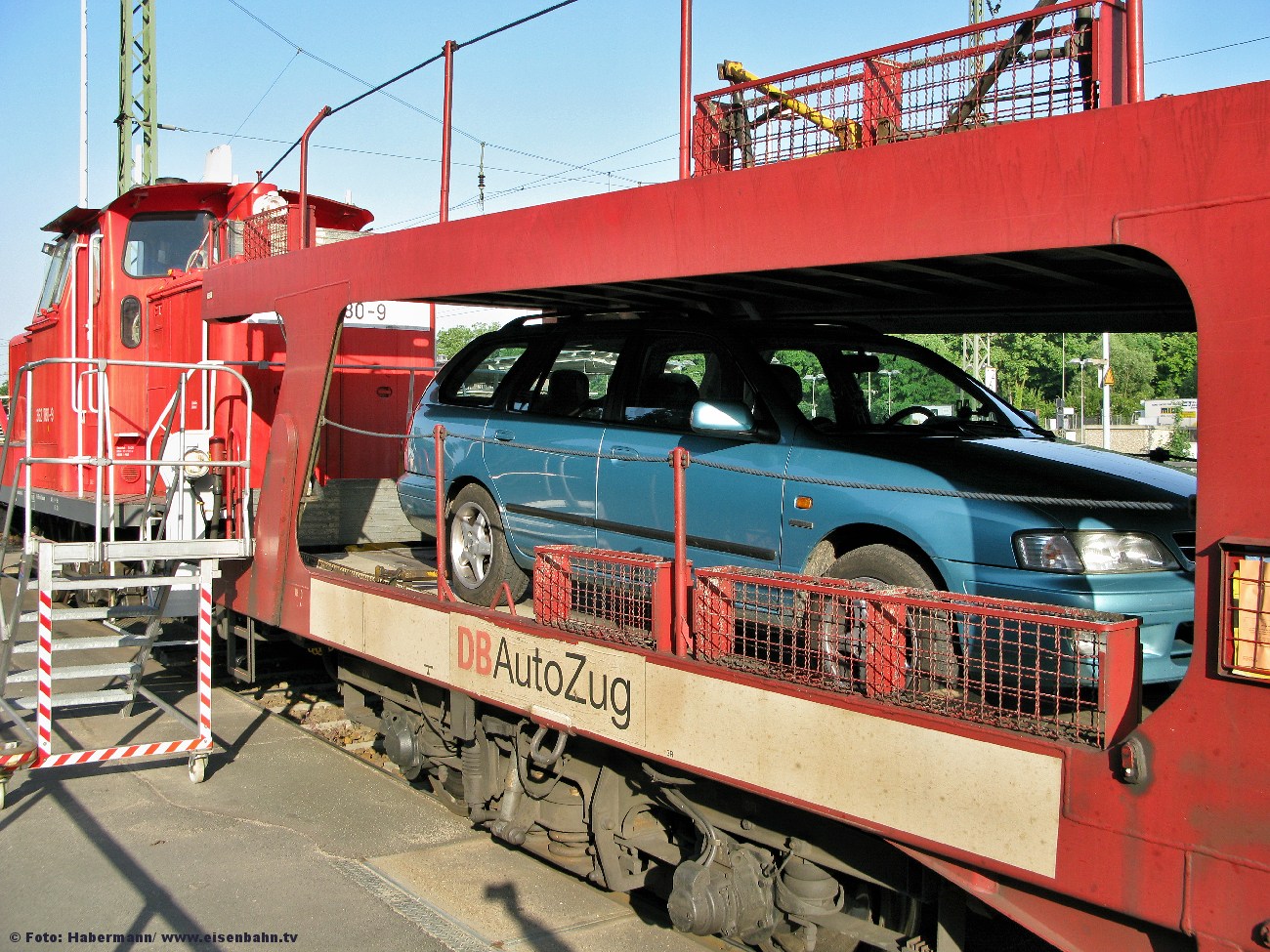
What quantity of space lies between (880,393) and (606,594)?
5.68 ft

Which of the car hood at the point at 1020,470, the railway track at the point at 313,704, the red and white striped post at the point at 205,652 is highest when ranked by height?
the car hood at the point at 1020,470

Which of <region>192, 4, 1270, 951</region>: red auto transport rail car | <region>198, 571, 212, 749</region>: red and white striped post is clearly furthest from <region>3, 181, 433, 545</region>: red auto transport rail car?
<region>192, 4, 1270, 951</region>: red auto transport rail car

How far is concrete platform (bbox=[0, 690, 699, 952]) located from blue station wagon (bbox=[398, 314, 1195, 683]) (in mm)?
1405

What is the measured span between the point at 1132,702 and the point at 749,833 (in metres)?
1.69

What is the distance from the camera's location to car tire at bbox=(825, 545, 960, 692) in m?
3.63

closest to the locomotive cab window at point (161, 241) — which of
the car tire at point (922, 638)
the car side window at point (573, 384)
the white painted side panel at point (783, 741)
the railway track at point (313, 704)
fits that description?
the railway track at point (313, 704)

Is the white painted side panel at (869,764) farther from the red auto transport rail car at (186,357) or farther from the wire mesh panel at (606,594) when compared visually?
the red auto transport rail car at (186,357)

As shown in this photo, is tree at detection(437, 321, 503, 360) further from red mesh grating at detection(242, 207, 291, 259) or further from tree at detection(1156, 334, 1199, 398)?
red mesh grating at detection(242, 207, 291, 259)

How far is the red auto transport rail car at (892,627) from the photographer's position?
285 cm

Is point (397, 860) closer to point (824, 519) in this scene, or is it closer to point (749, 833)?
point (749, 833)

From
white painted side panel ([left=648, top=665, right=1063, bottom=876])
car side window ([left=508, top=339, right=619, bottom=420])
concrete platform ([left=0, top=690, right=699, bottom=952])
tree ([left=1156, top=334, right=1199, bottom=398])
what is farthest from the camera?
tree ([left=1156, top=334, right=1199, bottom=398])

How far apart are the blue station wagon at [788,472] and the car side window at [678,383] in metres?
0.01

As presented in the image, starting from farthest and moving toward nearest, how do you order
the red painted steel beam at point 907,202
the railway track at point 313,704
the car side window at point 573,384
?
1. the railway track at point 313,704
2. the car side window at point 573,384
3. the red painted steel beam at point 907,202

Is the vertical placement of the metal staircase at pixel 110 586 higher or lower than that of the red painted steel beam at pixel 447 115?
lower
